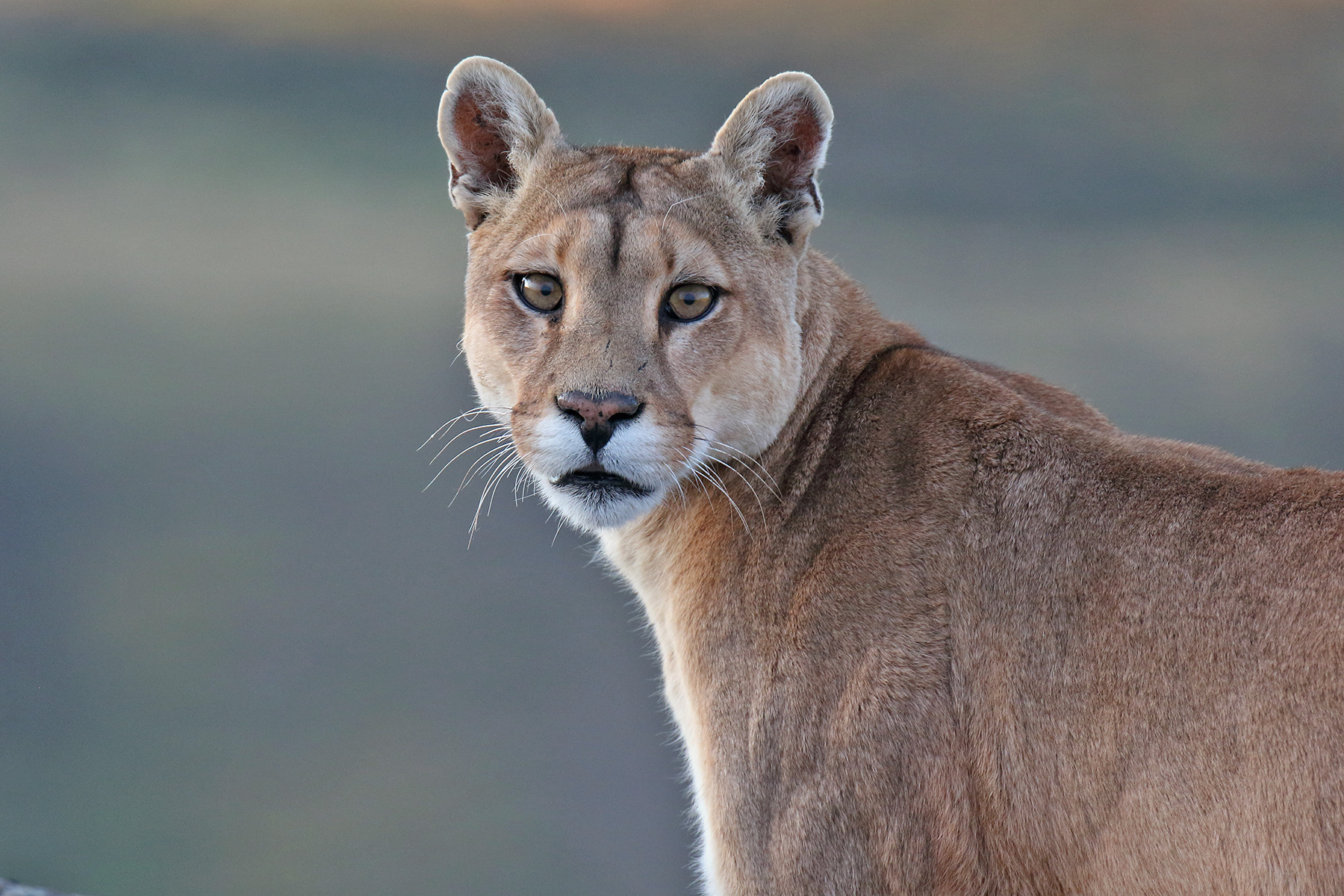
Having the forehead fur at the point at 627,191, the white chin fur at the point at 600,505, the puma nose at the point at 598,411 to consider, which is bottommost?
the white chin fur at the point at 600,505

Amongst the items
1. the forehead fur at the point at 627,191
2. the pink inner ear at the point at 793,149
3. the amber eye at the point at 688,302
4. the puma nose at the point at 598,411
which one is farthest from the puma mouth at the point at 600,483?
the pink inner ear at the point at 793,149

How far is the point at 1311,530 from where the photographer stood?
10.6 ft

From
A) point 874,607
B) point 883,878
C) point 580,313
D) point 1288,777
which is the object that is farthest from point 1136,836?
point 580,313

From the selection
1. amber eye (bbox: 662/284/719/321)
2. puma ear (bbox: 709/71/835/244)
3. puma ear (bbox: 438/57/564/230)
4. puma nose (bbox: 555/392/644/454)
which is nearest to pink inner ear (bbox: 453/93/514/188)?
puma ear (bbox: 438/57/564/230)

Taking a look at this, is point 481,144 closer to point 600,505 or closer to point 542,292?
point 542,292

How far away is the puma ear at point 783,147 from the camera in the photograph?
400 centimetres

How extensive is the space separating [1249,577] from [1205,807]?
643mm

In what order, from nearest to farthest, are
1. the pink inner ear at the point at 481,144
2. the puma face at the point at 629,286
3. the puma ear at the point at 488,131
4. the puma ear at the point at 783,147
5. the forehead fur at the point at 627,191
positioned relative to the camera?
the puma face at the point at 629,286 < the forehead fur at the point at 627,191 < the puma ear at the point at 783,147 < the puma ear at the point at 488,131 < the pink inner ear at the point at 481,144

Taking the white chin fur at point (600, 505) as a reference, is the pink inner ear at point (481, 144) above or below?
above

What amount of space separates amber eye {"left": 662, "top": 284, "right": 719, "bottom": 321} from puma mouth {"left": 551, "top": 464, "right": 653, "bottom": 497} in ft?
1.89

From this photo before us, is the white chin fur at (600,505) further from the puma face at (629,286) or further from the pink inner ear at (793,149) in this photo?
the pink inner ear at (793,149)

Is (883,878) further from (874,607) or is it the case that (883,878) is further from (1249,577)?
(1249,577)

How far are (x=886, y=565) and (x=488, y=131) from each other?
217 centimetres

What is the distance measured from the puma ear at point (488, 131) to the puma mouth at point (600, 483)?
1.24m
